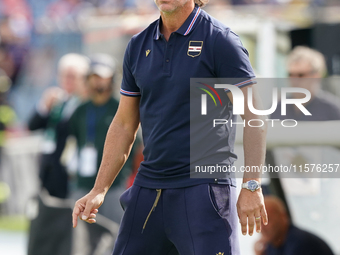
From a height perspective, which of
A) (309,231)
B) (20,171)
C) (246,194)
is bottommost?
(20,171)

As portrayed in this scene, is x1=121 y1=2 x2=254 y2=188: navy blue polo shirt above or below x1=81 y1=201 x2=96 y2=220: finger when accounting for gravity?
above

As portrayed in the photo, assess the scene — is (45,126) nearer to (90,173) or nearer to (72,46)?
(90,173)

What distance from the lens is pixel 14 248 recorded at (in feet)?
23.4

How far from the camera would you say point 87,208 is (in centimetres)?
296

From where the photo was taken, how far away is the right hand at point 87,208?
116 inches

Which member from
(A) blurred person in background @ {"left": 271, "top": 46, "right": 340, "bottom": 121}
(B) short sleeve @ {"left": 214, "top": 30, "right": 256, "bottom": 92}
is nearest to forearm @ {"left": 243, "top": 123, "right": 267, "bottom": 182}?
(B) short sleeve @ {"left": 214, "top": 30, "right": 256, "bottom": 92}

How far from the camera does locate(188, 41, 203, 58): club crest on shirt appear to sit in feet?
8.95

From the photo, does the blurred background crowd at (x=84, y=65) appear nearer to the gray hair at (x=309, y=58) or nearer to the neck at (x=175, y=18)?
the gray hair at (x=309, y=58)

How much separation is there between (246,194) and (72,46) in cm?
760

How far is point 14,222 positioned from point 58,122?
336 centimetres

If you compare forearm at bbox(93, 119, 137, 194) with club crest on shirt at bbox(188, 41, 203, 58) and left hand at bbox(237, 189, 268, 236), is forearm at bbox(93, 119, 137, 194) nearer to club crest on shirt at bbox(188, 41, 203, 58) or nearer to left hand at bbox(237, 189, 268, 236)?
club crest on shirt at bbox(188, 41, 203, 58)

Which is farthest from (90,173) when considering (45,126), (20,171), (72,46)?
(72,46)

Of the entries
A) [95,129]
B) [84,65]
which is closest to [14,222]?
[84,65]

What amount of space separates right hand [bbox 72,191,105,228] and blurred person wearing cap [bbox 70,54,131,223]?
2.40 m
